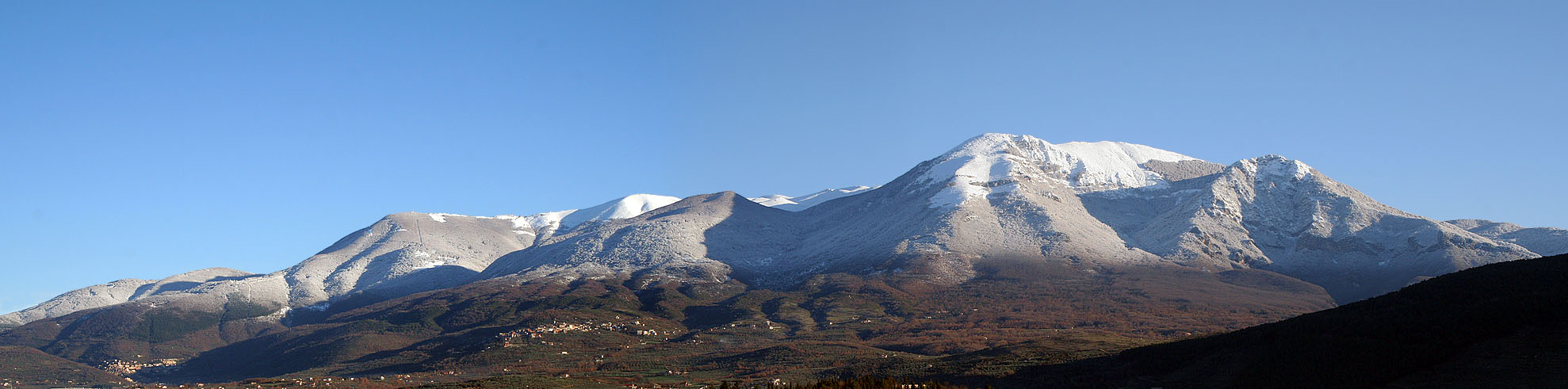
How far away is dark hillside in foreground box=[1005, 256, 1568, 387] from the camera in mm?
52438

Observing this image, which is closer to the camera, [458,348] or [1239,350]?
[1239,350]

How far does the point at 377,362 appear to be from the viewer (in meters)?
190

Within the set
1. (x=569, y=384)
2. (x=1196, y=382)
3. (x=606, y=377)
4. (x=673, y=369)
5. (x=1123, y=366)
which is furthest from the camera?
(x=673, y=369)

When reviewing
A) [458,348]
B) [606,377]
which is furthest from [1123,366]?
[458,348]

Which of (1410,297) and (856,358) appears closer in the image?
(1410,297)

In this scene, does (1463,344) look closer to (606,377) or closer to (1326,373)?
(1326,373)

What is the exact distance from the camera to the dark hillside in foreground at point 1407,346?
172ft

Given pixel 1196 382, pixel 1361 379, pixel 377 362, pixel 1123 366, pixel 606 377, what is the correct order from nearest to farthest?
1. pixel 1361 379
2. pixel 1196 382
3. pixel 1123 366
4. pixel 606 377
5. pixel 377 362

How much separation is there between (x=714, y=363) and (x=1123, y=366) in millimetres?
80117

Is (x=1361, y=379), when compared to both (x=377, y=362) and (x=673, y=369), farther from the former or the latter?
(x=377, y=362)

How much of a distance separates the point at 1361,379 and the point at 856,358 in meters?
88.9

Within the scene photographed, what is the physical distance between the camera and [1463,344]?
2208 inches

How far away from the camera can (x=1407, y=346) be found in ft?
192

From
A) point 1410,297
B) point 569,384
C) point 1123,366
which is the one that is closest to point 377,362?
point 569,384
